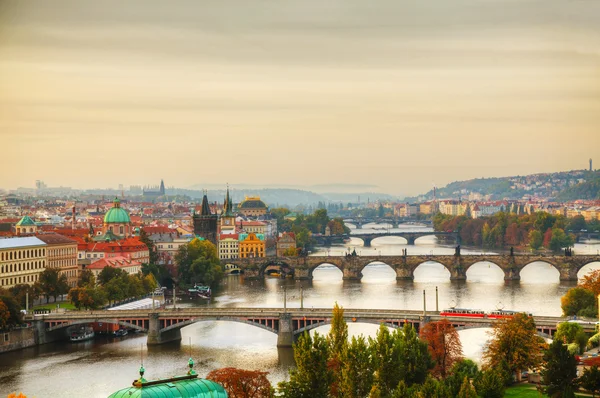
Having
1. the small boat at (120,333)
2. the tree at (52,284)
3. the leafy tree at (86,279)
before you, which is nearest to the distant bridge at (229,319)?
the small boat at (120,333)

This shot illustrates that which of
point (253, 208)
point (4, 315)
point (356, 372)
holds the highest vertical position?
point (253, 208)

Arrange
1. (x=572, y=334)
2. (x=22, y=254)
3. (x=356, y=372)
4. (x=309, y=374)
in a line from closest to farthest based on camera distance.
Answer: (x=309, y=374), (x=356, y=372), (x=572, y=334), (x=22, y=254)

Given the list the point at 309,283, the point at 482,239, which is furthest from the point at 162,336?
the point at 482,239

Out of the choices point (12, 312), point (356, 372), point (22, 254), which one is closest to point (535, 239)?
point (22, 254)

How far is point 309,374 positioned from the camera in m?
24.6

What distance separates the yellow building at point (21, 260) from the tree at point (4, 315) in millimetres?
7939

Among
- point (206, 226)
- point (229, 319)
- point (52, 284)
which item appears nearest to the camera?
point (229, 319)

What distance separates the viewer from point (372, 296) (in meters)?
50.5

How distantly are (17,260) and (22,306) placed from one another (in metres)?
4.49

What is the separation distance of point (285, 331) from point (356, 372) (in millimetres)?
11899

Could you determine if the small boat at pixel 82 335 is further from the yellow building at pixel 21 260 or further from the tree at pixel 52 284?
the yellow building at pixel 21 260

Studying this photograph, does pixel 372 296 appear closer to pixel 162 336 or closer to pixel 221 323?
pixel 221 323

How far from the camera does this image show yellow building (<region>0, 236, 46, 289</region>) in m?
45.2

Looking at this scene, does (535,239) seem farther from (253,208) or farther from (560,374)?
(560,374)
